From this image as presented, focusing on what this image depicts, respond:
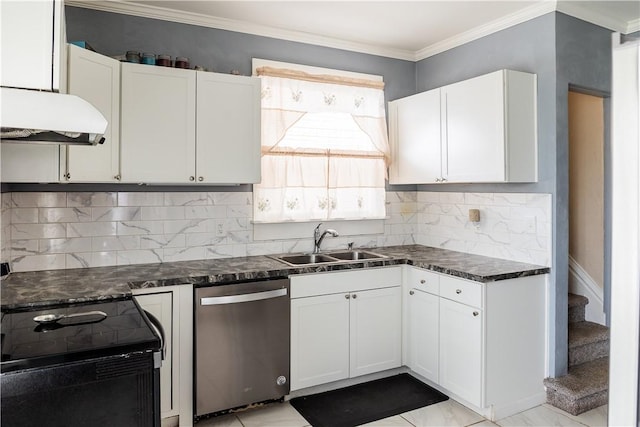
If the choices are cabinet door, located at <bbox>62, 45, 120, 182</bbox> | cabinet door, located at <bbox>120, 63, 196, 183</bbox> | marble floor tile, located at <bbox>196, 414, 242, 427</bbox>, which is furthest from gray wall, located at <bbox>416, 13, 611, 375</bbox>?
cabinet door, located at <bbox>62, 45, 120, 182</bbox>

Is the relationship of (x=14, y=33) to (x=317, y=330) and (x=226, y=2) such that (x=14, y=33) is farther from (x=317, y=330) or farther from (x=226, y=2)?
(x=317, y=330)

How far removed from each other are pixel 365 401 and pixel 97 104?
249 centimetres

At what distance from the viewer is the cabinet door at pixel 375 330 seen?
3186mm

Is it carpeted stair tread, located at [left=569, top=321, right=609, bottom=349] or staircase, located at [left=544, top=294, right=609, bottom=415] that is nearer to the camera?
staircase, located at [left=544, top=294, right=609, bottom=415]

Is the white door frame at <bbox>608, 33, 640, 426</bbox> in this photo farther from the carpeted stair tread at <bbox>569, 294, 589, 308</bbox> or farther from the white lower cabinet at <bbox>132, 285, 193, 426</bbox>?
the carpeted stair tread at <bbox>569, 294, 589, 308</bbox>

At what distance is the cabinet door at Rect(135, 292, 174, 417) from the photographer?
8.30ft

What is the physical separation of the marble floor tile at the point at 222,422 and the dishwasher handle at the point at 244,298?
757 millimetres

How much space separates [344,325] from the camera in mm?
3133

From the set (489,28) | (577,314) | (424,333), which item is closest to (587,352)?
(577,314)

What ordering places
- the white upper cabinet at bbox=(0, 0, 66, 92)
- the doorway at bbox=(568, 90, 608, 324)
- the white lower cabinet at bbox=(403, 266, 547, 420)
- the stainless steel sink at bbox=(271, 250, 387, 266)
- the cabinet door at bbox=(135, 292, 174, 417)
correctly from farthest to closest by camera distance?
the doorway at bbox=(568, 90, 608, 324) → the stainless steel sink at bbox=(271, 250, 387, 266) → the white lower cabinet at bbox=(403, 266, 547, 420) → the cabinet door at bbox=(135, 292, 174, 417) → the white upper cabinet at bbox=(0, 0, 66, 92)

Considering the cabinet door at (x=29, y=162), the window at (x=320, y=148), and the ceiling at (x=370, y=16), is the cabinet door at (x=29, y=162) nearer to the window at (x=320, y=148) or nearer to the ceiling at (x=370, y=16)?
the ceiling at (x=370, y=16)

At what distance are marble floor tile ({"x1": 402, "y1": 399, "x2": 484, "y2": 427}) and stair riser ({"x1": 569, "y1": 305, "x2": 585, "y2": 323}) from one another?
1.33 meters

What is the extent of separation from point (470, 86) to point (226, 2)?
1764 millimetres

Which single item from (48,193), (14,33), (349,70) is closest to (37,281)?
(48,193)
